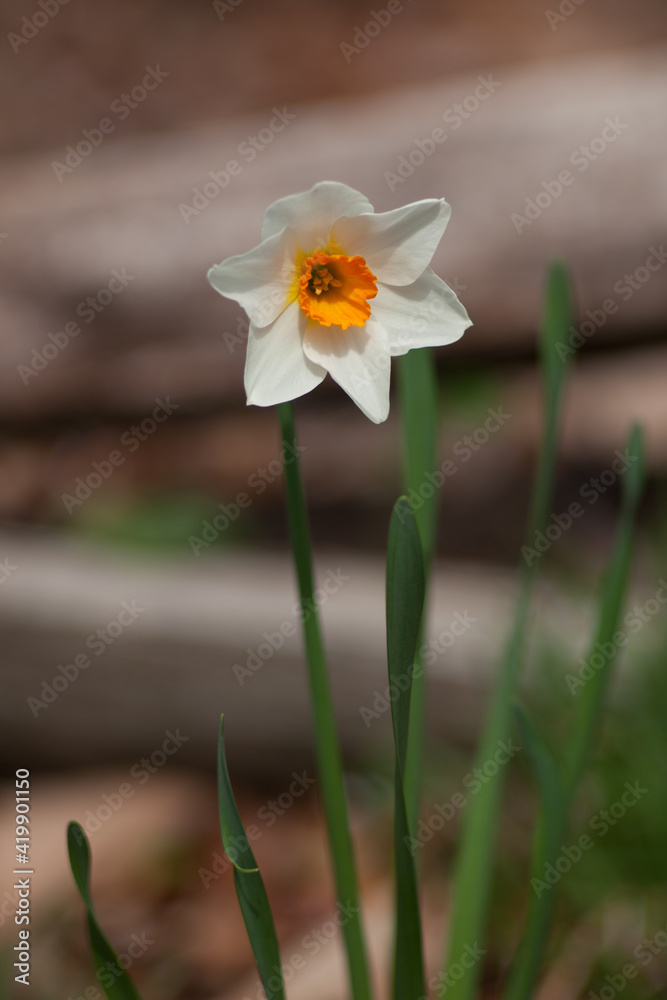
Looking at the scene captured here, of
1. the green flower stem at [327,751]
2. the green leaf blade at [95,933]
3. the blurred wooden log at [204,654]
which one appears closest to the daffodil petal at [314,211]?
the green flower stem at [327,751]

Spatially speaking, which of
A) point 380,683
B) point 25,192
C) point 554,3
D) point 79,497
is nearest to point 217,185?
point 25,192

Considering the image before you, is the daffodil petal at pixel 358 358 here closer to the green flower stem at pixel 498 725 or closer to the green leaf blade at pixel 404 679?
the green leaf blade at pixel 404 679

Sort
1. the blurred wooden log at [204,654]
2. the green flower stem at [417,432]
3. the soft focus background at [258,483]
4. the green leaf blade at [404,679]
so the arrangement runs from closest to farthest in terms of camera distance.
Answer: the green leaf blade at [404,679] → the green flower stem at [417,432] → the soft focus background at [258,483] → the blurred wooden log at [204,654]

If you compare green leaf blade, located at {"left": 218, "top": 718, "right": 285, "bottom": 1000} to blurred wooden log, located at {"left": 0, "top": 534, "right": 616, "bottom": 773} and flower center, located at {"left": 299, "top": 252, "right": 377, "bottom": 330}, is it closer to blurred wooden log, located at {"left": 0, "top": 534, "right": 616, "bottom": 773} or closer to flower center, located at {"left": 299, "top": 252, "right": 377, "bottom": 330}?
flower center, located at {"left": 299, "top": 252, "right": 377, "bottom": 330}

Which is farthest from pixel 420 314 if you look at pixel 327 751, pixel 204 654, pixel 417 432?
pixel 204 654

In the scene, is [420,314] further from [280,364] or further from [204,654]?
[204,654]

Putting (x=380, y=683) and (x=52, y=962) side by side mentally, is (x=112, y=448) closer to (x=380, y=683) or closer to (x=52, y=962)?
(x=380, y=683)
